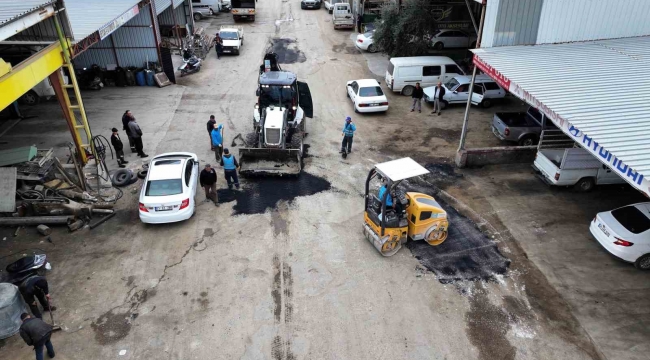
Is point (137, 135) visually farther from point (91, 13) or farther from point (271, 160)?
point (91, 13)

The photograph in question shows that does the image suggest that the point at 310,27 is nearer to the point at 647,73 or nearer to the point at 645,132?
the point at 647,73

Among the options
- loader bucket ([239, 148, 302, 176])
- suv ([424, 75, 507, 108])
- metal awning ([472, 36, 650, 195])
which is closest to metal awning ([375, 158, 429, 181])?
metal awning ([472, 36, 650, 195])

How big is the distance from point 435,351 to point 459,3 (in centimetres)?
2481

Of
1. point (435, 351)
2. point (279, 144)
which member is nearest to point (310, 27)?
point (279, 144)

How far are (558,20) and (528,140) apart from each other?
4.50 meters

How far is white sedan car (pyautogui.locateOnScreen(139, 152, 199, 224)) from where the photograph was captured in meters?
11.7

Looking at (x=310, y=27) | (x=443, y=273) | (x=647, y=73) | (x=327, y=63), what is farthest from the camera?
(x=310, y=27)

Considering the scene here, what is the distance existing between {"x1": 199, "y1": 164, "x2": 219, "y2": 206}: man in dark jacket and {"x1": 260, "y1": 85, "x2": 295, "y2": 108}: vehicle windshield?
4.49 metres

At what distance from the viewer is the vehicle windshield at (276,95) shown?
16188mm

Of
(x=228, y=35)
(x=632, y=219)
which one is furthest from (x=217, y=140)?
(x=228, y=35)

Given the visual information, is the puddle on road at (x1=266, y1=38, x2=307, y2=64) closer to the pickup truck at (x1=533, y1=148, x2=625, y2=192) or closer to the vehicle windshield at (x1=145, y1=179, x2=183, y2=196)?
the vehicle windshield at (x1=145, y1=179, x2=183, y2=196)

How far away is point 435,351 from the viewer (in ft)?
28.2

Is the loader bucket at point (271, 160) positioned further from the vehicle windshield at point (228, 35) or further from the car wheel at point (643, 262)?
the vehicle windshield at point (228, 35)

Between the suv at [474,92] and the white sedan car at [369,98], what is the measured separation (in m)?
2.56
